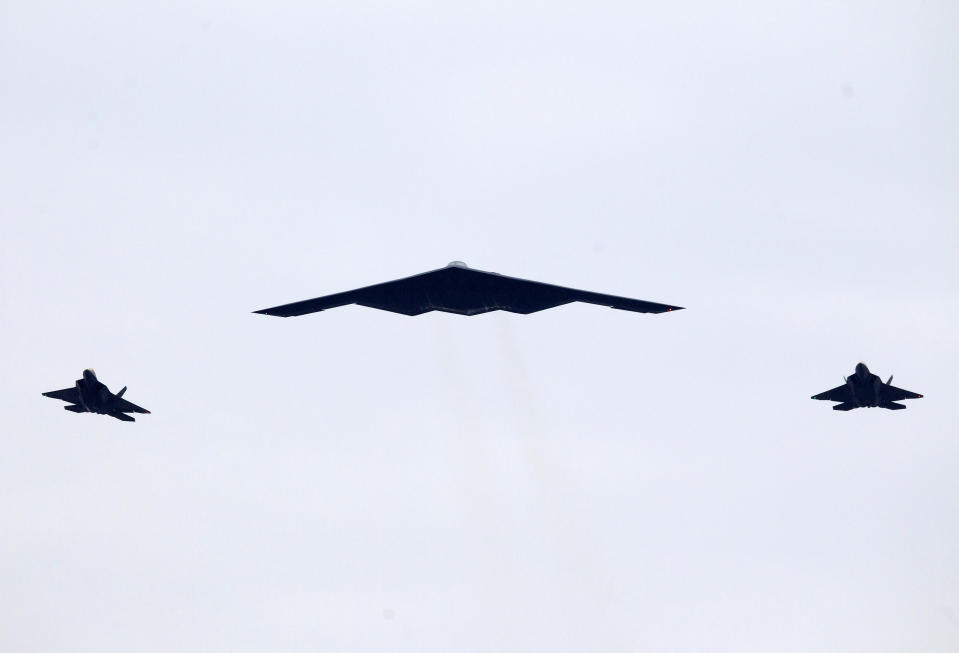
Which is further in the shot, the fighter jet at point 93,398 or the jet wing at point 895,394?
the jet wing at point 895,394

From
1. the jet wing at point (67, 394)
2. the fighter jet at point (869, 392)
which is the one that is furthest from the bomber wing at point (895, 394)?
the jet wing at point (67, 394)

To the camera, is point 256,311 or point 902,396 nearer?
point 256,311

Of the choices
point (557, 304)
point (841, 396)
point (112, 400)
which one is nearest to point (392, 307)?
point (557, 304)

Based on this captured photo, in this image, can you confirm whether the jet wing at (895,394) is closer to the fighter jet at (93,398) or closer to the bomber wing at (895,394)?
the bomber wing at (895,394)

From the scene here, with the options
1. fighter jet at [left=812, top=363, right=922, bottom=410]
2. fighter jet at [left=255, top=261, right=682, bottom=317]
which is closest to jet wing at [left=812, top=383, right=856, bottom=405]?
fighter jet at [left=812, top=363, right=922, bottom=410]

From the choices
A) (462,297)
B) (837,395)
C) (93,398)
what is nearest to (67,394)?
(93,398)

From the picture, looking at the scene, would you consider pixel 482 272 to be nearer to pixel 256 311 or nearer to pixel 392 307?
pixel 392 307
